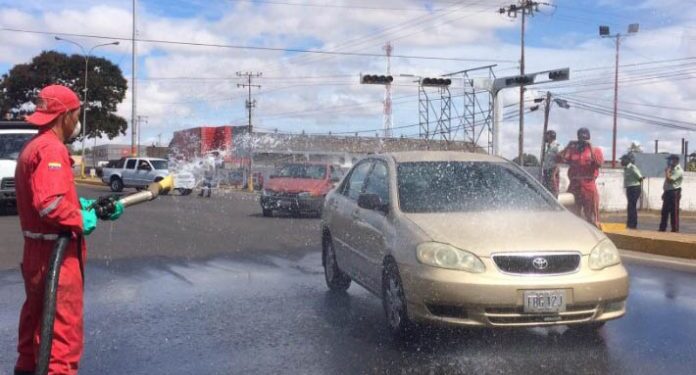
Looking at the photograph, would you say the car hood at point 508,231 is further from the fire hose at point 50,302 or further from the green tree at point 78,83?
the green tree at point 78,83

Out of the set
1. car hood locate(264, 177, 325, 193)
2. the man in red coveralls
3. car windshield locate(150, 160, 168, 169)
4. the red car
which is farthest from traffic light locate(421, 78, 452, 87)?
the man in red coveralls

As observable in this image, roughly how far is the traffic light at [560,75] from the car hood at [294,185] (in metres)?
9.66

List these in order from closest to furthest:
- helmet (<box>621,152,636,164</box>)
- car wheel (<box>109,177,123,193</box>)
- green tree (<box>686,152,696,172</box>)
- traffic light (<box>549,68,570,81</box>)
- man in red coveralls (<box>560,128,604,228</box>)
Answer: man in red coveralls (<box>560,128,604,228</box>)
helmet (<box>621,152,636,164</box>)
traffic light (<box>549,68,570,81</box>)
car wheel (<box>109,177,123,193</box>)
green tree (<box>686,152,696,172</box>)

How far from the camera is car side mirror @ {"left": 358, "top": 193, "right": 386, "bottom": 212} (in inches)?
225

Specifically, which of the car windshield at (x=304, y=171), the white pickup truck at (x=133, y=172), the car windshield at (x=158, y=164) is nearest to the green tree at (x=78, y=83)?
the white pickup truck at (x=133, y=172)

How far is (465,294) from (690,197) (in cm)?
3210

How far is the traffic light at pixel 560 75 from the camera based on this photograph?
2265 centimetres

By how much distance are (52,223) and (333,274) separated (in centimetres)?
435

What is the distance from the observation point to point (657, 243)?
9.90m

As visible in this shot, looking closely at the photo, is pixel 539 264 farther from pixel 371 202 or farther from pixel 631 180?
pixel 631 180

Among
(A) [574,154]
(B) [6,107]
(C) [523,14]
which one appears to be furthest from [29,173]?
(B) [6,107]

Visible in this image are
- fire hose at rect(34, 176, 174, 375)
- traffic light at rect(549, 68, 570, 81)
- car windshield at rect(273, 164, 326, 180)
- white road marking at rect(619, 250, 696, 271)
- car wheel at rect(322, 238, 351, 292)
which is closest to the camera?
fire hose at rect(34, 176, 174, 375)

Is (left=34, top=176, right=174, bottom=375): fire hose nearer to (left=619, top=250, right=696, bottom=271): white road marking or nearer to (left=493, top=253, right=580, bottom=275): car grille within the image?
(left=493, top=253, right=580, bottom=275): car grille

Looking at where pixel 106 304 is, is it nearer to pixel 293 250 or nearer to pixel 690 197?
pixel 293 250
